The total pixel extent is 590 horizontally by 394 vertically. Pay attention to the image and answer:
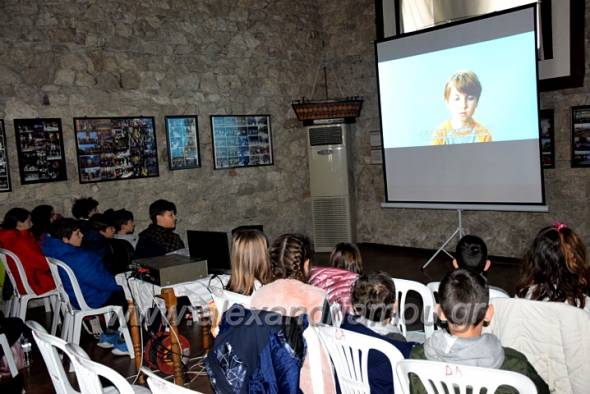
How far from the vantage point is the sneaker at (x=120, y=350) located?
3.88 metres

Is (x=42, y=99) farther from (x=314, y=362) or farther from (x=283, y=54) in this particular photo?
(x=314, y=362)

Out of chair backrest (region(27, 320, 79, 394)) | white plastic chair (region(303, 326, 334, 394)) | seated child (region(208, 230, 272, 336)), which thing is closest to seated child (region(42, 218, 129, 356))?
seated child (region(208, 230, 272, 336))

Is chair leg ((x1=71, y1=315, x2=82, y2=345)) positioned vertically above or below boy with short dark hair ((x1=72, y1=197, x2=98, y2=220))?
below

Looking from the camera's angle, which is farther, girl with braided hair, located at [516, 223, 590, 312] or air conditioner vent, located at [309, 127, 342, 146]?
air conditioner vent, located at [309, 127, 342, 146]

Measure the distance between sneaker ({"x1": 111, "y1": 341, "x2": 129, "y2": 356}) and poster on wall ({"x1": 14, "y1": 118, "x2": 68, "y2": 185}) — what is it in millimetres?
2105

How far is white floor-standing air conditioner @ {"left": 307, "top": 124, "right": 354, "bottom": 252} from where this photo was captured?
7.32 meters

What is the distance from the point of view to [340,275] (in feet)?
8.86

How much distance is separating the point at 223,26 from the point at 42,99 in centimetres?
240

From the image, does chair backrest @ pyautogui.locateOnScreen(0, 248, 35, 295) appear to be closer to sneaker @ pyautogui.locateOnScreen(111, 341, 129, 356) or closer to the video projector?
sneaker @ pyautogui.locateOnScreen(111, 341, 129, 356)

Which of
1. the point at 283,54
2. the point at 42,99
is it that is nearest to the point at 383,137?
the point at 283,54

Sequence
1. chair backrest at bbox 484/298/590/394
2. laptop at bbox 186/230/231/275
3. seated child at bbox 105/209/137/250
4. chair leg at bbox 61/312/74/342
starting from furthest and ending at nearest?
seated child at bbox 105/209/137/250
chair leg at bbox 61/312/74/342
laptop at bbox 186/230/231/275
chair backrest at bbox 484/298/590/394

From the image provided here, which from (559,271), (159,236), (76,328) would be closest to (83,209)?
(159,236)

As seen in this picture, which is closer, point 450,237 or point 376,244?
point 450,237

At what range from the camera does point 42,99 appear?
5305 millimetres
